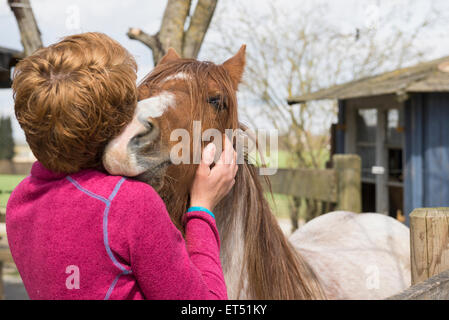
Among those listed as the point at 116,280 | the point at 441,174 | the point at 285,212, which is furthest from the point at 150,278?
the point at 285,212

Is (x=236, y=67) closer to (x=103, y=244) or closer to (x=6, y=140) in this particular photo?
(x=103, y=244)

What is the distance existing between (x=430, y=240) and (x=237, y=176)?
0.65 m

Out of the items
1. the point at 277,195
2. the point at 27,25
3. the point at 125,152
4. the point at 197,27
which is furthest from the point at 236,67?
the point at 277,195

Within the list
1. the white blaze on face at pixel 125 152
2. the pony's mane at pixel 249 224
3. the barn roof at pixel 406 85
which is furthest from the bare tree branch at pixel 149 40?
the barn roof at pixel 406 85

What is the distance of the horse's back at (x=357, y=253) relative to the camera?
201 centimetres

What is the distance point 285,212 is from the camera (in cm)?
650

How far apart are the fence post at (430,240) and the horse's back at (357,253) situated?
595mm

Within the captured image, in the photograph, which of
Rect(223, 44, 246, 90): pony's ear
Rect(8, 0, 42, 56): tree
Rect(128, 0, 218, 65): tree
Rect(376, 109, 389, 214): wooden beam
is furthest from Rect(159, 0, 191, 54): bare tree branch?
Rect(376, 109, 389, 214): wooden beam

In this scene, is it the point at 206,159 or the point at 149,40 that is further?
the point at 149,40

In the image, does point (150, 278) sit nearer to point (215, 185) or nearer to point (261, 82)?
point (215, 185)

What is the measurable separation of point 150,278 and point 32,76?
464 millimetres

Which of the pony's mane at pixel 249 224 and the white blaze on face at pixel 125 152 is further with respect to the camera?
the pony's mane at pixel 249 224

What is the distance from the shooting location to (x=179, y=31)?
9.71 ft

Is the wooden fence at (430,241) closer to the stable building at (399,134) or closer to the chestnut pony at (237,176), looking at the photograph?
the chestnut pony at (237,176)
